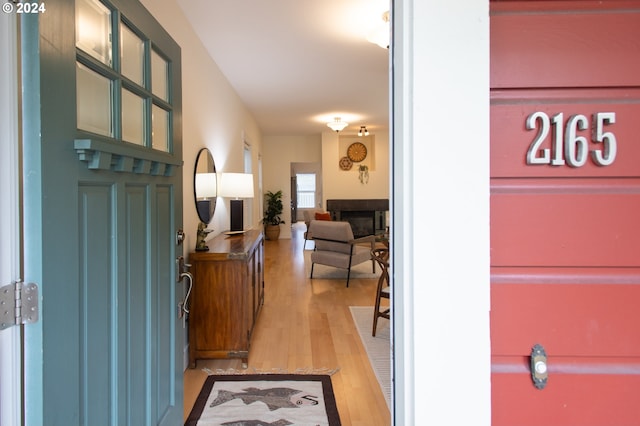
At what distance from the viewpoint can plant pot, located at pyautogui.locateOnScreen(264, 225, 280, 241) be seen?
9.74 meters

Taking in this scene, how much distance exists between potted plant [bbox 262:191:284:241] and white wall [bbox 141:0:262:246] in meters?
4.30

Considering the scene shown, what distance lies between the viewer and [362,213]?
9.27 meters

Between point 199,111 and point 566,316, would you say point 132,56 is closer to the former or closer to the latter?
point 566,316

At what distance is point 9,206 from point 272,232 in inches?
354

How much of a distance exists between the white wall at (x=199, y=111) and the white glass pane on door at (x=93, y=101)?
1.34 meters

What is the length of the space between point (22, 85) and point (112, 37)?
0.45m

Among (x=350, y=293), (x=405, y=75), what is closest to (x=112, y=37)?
(x=405, y=75)

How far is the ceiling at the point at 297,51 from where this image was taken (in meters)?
2.92

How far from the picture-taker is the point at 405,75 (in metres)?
0.74

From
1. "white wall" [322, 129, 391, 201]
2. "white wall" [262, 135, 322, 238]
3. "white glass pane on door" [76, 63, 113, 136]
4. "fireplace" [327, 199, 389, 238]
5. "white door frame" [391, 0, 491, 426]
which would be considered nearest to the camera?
"white door frame" [391, 0, 491, 426]

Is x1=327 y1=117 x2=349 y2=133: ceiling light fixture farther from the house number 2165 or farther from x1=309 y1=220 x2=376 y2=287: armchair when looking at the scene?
the house number 2165

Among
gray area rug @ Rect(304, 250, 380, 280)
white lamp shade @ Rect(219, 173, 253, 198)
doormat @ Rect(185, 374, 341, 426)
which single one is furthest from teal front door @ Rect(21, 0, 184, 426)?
gray area rug @ Rect(304, 250, 380, 280)

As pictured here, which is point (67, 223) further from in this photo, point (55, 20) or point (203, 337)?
point (203, 337)

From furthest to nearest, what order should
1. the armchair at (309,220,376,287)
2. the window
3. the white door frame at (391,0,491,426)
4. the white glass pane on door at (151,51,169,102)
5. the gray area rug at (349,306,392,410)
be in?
the window < the armchair at (309,220,376,287) < the gray area rug at (349,306,392,410) < the white glass pane on door at (151,51,169,102) < the white door frame at (391,0,491,426)
